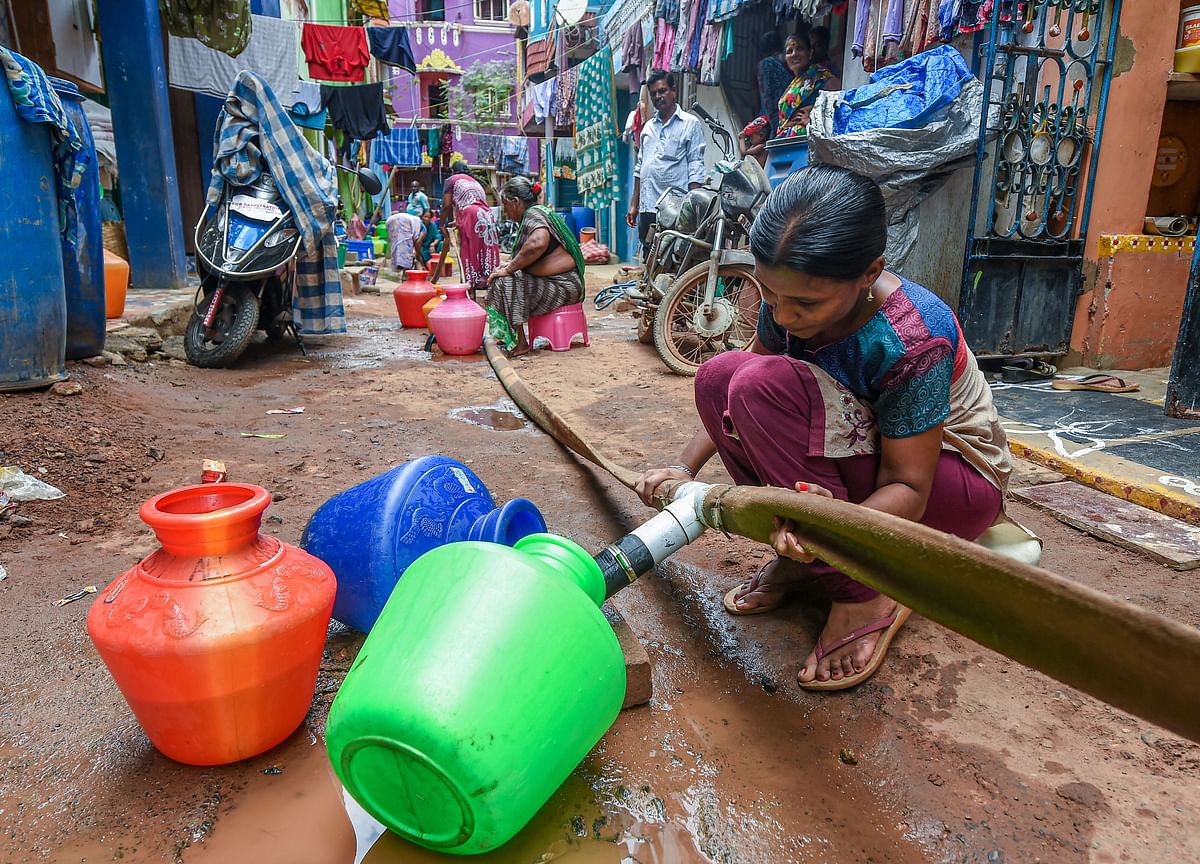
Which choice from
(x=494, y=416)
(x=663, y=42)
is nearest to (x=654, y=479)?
(x=494, y=416)

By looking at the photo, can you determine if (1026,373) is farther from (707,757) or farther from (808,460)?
(707,757)

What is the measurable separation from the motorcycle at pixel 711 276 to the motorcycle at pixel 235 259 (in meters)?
2.47

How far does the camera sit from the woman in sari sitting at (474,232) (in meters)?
7.64

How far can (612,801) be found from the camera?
3.81 feet

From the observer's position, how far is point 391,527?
139 cm

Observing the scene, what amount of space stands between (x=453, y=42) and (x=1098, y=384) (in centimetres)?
2876

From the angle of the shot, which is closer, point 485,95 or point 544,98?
point 544,98

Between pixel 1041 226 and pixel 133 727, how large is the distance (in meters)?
4.46

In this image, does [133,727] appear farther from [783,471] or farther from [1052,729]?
[1052,729]

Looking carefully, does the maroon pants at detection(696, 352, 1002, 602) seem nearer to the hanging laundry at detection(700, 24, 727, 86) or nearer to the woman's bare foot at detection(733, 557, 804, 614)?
the woman's bare foot at detection(733, 557, 804, 614)

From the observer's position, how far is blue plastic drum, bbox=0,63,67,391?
2.84 meters

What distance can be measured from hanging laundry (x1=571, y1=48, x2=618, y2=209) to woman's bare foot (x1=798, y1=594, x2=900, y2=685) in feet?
37.6

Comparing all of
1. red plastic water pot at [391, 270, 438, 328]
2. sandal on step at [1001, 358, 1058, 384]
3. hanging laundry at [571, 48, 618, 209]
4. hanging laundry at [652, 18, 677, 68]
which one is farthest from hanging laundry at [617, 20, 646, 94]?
sandal on step at [1001, 358, 1058, 384]

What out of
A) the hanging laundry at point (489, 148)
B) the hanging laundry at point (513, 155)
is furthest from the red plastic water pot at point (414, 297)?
the hanging laundry at point (489, 148)
